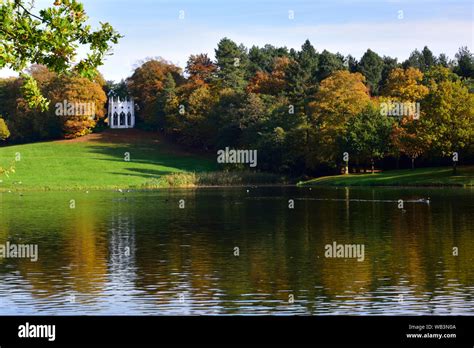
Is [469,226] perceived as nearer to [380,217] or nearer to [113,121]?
[380,217]

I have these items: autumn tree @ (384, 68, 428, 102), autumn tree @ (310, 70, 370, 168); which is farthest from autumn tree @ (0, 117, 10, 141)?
autumn tree @ (384, 68, 428, 102)

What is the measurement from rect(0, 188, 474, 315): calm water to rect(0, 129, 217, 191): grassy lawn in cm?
4442

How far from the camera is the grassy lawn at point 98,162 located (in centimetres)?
11669

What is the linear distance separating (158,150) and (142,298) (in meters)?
124

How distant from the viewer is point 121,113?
17938 cm

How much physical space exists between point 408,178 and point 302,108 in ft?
107

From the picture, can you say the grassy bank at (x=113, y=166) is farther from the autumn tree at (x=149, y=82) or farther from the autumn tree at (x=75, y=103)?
the autumn tree at (x=149, y=82)

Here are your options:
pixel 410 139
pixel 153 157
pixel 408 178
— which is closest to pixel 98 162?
pixel 153 157

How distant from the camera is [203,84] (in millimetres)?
161625

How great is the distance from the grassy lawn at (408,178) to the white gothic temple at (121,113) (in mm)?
64548

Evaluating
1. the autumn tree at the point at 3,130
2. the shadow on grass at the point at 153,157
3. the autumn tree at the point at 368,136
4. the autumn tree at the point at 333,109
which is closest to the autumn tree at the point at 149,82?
the shadow on grass at the point at 153,157

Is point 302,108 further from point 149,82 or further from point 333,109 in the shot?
point 149,82
